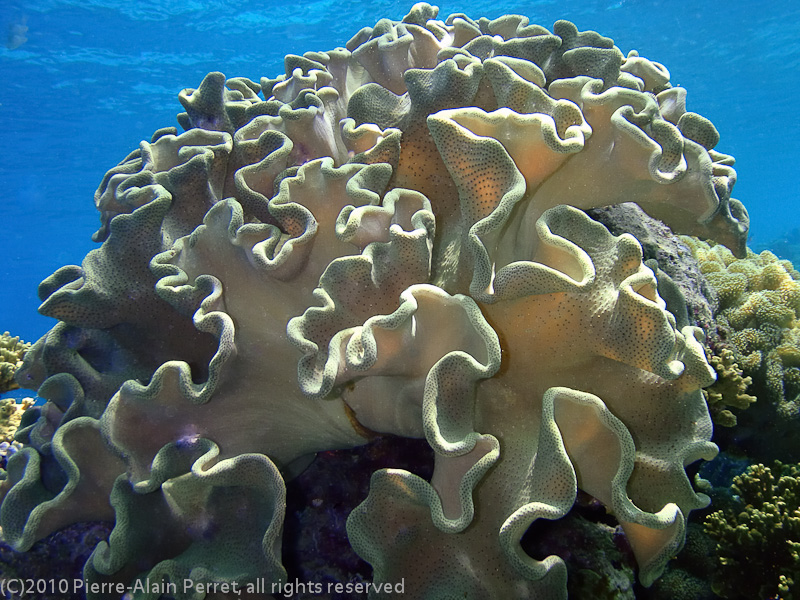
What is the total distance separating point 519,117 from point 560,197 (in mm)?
506

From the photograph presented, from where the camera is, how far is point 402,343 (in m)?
1.84

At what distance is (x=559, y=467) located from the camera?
170 centimetres

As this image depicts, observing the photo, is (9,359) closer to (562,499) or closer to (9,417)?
(9,417)

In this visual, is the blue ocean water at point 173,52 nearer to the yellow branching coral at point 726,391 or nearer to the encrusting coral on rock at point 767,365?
the encrusting coral on rock at point 767,365

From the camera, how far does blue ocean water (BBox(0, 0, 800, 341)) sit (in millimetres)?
22781

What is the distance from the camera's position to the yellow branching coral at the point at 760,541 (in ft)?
8.55

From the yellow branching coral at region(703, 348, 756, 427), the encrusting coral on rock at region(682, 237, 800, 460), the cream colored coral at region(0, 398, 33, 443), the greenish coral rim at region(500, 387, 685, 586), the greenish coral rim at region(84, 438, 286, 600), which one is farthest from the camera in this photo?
the cream colored coral at region(0, 398, 33, 443)

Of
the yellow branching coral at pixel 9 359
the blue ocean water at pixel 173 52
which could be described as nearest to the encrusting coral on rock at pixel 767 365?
the yellow branching coral at pixel 9 359

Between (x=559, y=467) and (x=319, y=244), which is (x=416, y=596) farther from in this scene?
(x=319, y=244)

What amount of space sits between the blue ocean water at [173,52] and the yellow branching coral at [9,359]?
21481 mm

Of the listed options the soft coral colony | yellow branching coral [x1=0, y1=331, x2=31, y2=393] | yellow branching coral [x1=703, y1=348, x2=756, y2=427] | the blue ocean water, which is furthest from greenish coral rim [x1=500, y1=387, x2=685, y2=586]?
the blue ocean water

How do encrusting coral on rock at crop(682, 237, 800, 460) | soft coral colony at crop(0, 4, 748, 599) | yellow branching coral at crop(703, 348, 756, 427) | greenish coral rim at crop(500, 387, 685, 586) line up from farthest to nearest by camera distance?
encrusting coral on rock at crop(682, 237, 800, 460) < yellow branching coral at crop(703, 348, 756, 427) < soft coral colony at crop(0, 4, 748, 599) < greenish coral rim at crop(500, 387, 685, 586)

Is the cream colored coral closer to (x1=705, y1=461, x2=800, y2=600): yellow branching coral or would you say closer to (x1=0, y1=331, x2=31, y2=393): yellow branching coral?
(x1=0, y1=331, x2=31, y2=393): yellow branching coral

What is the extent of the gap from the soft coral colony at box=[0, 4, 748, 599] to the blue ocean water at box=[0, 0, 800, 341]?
25.1 metres
